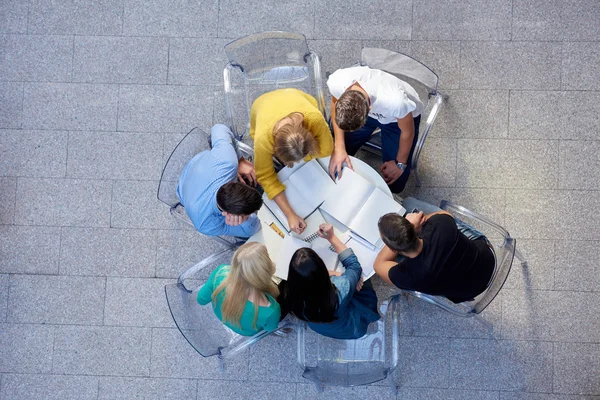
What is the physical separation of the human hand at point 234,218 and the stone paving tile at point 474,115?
140 cm

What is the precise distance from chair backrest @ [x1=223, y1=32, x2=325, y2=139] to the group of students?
28 centimetres

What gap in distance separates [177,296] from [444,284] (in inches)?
51.0

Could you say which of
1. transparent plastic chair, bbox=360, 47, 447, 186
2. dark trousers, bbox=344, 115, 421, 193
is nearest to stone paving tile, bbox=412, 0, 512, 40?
transparent plastic chair, bbox=360, 47, 447, 186

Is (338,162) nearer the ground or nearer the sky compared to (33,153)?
nearer the sky

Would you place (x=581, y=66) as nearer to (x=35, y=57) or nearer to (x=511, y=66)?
(x=511, y=66)

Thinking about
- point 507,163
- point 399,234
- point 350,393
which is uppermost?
point 507,163

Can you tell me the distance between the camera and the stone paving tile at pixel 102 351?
3.10 m

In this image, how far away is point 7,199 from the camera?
322cm

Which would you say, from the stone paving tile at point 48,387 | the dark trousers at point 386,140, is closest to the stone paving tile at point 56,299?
the stone paving tile at point 48,387

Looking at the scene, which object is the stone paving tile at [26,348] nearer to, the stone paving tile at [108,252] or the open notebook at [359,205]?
the stone paving tile at [108,252]

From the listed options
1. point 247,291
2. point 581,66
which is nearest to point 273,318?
point 247,291

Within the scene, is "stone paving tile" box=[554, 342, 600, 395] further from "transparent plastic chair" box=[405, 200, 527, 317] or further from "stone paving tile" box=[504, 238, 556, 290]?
"transparent plastic chair" box=[405, 200, 527, 317]

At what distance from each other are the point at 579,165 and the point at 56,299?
3326 mm

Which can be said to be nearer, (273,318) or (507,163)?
(273,318)
